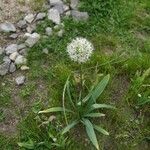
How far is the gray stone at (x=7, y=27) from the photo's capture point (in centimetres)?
586

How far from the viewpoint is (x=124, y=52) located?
573 centimetres

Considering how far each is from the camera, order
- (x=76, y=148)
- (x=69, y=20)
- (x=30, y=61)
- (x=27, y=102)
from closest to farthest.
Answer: (x=76, y=148), (x=27, y=102), (x=30, y=61), (x=69, y=20)

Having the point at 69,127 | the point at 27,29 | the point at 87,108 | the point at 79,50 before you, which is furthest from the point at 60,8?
the point at 69,127

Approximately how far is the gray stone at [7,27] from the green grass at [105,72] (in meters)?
0.36

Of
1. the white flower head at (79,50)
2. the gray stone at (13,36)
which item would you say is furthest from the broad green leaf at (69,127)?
the gray stone at (13,36)

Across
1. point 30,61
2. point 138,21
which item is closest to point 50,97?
point 30,61

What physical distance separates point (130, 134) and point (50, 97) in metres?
1.09

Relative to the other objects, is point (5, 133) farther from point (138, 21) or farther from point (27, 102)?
point (138, 21)

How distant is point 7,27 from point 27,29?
0.28 meters

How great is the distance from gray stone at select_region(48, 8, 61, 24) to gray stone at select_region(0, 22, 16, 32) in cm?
54

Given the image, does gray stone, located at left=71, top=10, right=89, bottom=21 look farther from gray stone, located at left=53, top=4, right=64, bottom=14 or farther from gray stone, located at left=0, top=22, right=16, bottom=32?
gray stone, located at left=0, top=22, right=16, bottom=32

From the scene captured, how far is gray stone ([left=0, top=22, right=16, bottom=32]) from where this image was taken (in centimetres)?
586

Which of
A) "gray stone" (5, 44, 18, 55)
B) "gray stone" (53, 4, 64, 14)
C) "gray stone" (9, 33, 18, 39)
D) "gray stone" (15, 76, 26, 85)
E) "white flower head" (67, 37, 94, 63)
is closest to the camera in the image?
"white flower head" (67, 37, 94, 63)

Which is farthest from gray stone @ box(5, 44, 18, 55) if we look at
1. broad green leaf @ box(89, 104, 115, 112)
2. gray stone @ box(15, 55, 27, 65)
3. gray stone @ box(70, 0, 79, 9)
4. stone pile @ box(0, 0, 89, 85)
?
broad green leaf @ box(89, 104, 115, 112)
